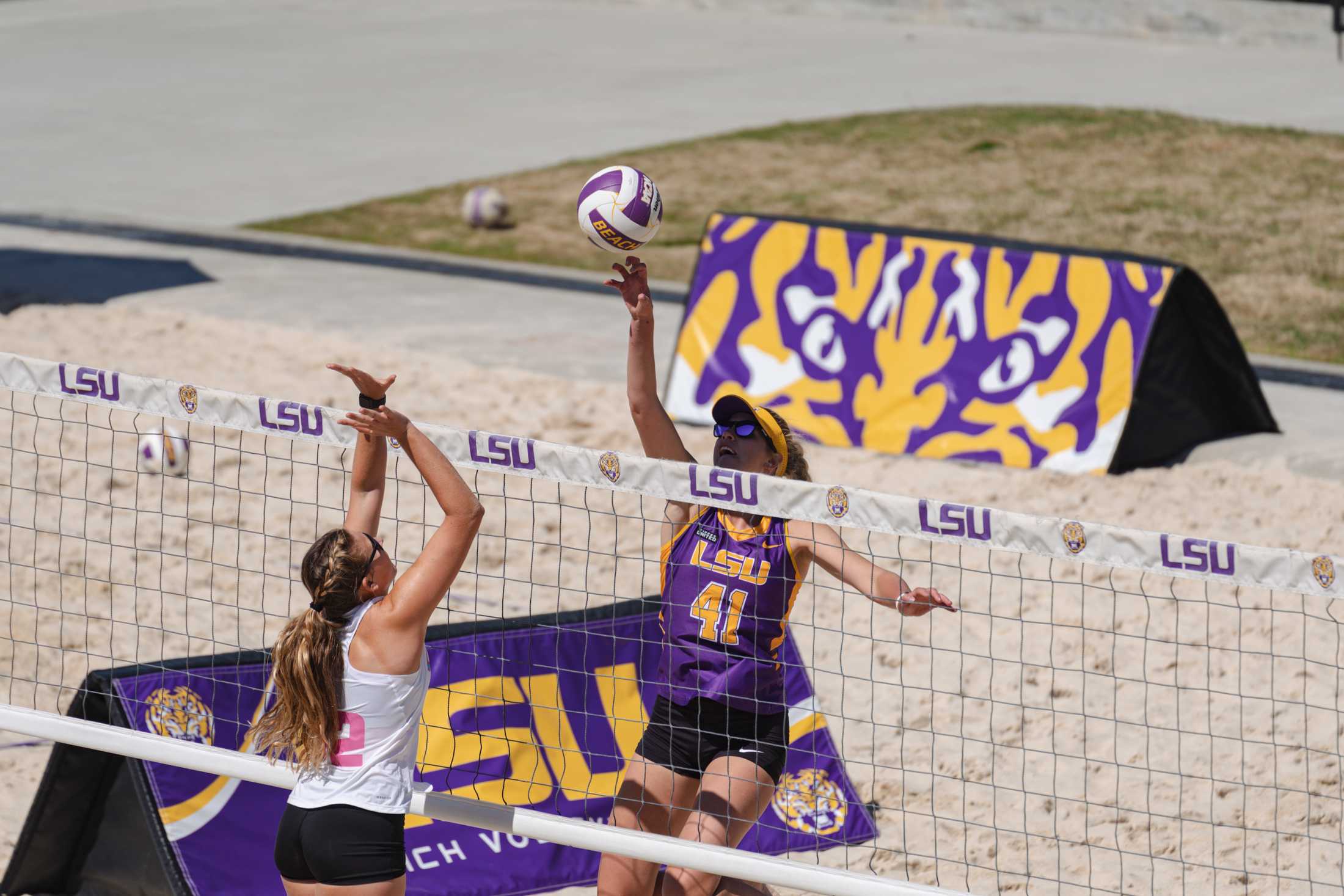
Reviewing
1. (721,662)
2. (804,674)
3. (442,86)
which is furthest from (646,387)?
(442,86)

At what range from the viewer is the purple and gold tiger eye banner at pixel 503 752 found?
5426 mm

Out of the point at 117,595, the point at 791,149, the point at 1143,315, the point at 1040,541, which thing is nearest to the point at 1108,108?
the point at 791,149

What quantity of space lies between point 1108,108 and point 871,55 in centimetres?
517

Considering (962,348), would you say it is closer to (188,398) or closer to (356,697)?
(188,398)

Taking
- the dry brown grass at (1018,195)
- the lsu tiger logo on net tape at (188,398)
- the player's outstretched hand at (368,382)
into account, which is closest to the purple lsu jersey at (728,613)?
the player's outstretched hand at (368,382)

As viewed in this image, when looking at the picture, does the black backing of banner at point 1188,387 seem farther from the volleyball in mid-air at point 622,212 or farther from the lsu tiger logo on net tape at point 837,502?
the lsu tiger logo on net tape at point 837,502

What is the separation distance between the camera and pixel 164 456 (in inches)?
342

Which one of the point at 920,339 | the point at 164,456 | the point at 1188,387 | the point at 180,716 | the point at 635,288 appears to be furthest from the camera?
the point at 920,339

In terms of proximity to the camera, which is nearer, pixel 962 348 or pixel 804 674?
pixel 804 674

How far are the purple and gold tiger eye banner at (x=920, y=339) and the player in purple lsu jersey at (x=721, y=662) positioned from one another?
478 centimetres

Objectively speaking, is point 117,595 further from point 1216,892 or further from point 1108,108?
point 1108,108

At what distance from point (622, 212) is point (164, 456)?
390cm

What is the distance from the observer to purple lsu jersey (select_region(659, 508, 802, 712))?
15.5 ft

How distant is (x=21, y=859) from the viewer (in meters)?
5.32
